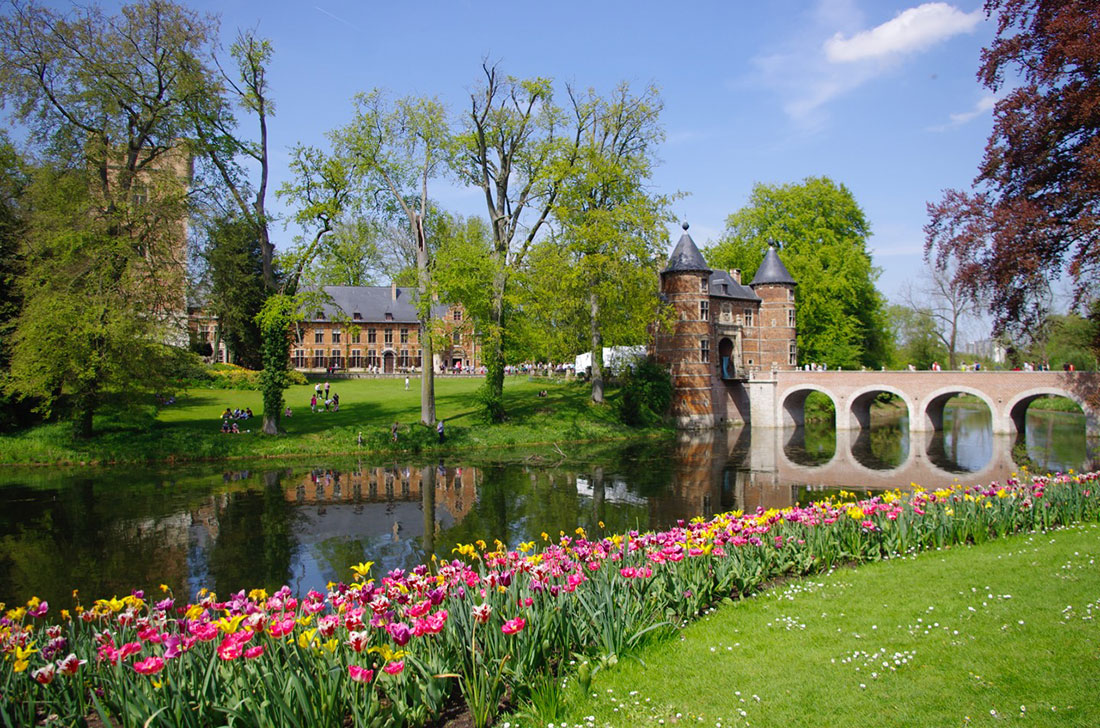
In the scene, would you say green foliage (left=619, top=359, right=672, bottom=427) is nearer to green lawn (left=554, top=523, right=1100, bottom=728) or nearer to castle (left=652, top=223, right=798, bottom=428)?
castle (left=652, top=223, right=798, bottom=428)

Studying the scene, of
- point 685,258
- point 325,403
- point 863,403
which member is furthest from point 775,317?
point 325,403

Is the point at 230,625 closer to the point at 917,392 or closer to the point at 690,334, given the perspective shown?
the point at 690,334

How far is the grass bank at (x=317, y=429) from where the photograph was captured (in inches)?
938

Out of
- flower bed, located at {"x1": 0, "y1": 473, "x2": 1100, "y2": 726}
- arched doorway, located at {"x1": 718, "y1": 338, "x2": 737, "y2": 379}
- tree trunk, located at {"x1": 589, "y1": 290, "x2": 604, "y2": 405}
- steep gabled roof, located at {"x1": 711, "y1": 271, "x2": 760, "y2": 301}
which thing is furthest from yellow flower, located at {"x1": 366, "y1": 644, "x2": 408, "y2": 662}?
arched doorway, located at {"x1": 718, "y1": 338, "x2": 737, "y2": 379}

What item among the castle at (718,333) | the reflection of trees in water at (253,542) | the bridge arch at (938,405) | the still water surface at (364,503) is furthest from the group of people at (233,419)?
Result: the bridge arch at (938,405)

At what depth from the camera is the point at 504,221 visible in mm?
30906

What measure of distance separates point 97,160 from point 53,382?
7694 millimetres

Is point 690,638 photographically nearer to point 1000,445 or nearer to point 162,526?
point 162,526

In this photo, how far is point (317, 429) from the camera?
2827cm

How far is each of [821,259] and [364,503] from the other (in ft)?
123

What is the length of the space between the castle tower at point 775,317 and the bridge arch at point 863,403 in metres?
4.84

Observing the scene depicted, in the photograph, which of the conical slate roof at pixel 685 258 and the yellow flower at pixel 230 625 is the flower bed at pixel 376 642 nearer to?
the yellow flower at pixel 230 625

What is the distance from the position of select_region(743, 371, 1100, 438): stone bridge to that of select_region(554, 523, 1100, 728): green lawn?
24.8 m

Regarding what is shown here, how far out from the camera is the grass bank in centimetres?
2383
